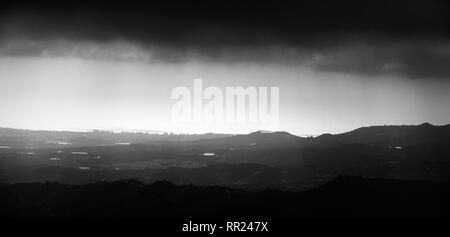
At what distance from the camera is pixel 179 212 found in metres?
137

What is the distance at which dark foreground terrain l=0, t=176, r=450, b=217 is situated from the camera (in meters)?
123

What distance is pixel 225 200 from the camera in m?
146

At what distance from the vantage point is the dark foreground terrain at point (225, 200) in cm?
12344

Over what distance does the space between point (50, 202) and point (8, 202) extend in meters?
16.4
